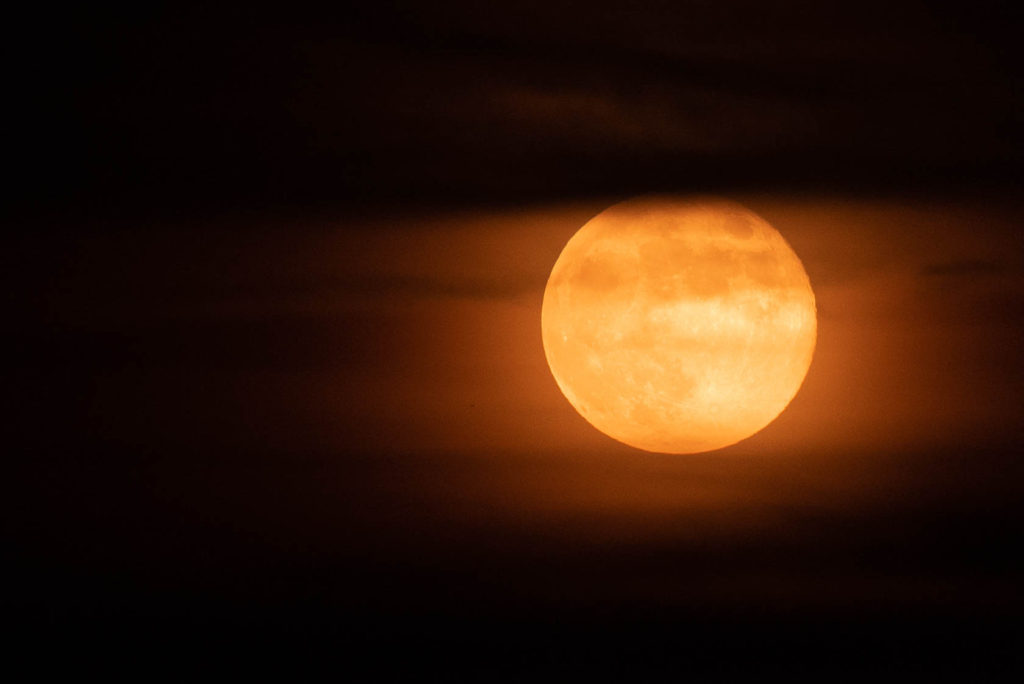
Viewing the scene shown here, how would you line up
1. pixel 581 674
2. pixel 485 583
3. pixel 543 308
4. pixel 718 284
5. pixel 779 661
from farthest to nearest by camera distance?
pixel 485 583, pixel 581 674, pixel 779 661, pixel 543 308, pixel 718 284

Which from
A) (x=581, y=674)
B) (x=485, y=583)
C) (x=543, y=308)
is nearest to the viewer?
(x=543, y=308)

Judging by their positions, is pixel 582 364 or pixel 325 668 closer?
pixel 582 364

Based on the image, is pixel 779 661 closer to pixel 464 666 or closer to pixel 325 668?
pixel 464 666

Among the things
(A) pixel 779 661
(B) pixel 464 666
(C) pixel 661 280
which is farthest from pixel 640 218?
(B) pixel 464 666

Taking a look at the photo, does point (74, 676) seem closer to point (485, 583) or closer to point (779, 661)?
point (485, 583)

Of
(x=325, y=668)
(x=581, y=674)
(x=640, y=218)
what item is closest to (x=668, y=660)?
(x=581, y=674)

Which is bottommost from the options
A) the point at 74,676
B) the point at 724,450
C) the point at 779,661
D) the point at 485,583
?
the point at 74,676

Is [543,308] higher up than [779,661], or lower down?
higher up
